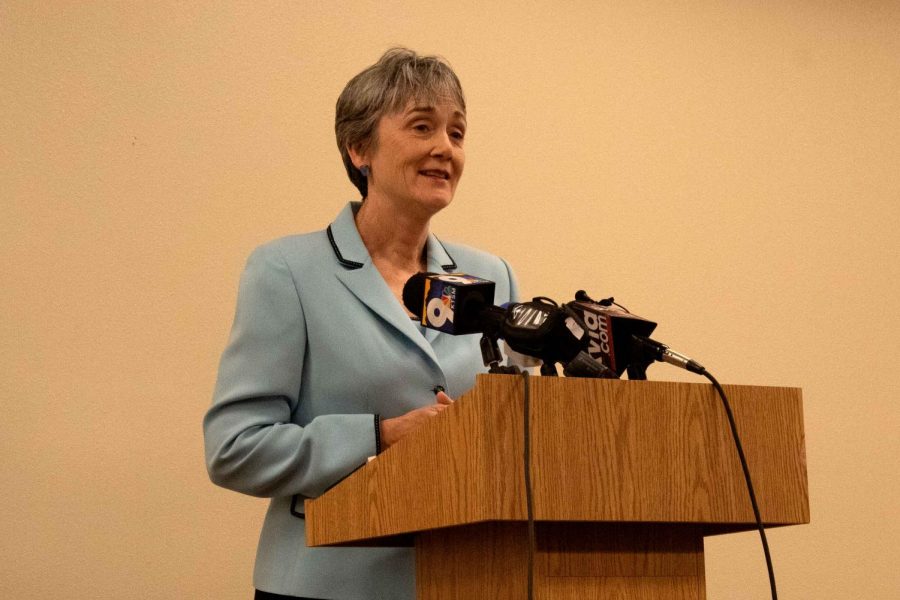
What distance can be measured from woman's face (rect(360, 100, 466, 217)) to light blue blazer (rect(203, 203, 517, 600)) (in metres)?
0.14

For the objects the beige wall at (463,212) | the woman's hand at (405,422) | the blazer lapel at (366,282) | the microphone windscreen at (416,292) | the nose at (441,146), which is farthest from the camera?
Result: the beige wall at (463,212)

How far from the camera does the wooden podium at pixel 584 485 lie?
115 centimetres

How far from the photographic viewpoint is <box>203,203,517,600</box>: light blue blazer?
70.2 inches

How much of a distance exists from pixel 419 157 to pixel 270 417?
1.89 ft

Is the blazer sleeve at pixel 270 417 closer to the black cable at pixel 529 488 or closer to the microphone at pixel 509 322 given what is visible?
the microphone at pixel 509 322

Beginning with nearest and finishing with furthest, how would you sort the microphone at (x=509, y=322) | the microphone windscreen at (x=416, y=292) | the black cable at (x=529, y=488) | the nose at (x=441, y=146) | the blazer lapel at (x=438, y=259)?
the black cable at (x=529, y=488) < the microphone at (x=509, y=322) < the microphone windscreen at (x=416, y=292) < the nose at (x=441, y=146) < the blazer lapel at (x=438, y=259)

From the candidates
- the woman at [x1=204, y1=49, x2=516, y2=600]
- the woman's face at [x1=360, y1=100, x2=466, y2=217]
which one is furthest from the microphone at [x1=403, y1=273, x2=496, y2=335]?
the woman's face at [x1=360, y1=100, x2=466, y2=217]

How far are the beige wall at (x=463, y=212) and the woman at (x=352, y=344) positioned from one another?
825 millimetres

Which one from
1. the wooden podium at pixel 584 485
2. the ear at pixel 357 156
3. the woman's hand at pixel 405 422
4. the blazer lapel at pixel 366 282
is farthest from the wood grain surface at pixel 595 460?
the ear at pixel 357 156

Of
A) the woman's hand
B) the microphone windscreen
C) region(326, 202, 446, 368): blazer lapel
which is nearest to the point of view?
the microphone windscreen

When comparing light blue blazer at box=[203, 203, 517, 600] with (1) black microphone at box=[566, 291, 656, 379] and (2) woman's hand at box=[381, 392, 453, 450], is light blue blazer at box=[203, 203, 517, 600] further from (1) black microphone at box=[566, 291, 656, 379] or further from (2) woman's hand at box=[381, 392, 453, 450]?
(1) black microphone at box=[566, 291, 656, 379]

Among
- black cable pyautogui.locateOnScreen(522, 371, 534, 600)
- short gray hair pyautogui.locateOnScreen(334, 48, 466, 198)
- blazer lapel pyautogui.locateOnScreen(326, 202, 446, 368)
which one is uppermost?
short gray hair pyautogui.locateOnScreen(334, 48, 466, 198)

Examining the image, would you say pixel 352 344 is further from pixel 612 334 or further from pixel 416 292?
pixel 612 334

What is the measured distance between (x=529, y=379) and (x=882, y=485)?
9.60ft
